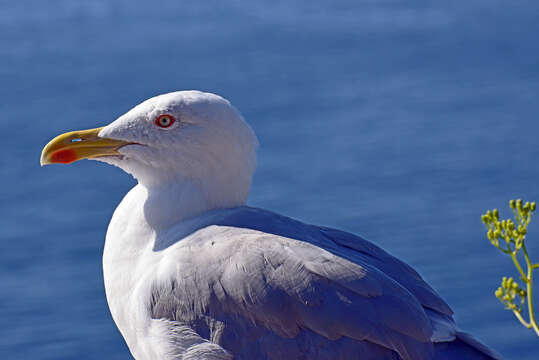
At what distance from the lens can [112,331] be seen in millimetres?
4801

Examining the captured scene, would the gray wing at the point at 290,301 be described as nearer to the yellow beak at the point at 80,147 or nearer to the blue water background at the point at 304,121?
the yellow beak at the point at 80,147

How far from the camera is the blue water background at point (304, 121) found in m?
5.02

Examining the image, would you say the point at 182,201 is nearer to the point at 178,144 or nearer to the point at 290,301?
the point at 178,144

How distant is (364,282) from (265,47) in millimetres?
4120

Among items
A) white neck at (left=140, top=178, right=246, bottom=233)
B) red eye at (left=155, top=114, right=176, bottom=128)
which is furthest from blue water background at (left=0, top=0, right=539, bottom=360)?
red eye at (left=155, top=114, right=176, bottom=128)

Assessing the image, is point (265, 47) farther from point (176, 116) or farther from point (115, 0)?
point (176, 116)

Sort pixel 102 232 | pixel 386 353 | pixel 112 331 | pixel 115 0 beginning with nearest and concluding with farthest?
1. pixel 386 353
2. pixel 112 331
3. pixel 102 232
4. pixel 115 0

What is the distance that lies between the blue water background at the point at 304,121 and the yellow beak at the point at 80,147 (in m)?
1.54

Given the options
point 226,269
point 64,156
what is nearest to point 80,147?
point 64,156

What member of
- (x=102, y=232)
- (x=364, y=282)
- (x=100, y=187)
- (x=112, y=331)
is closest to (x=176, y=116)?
(x=364, y=282)

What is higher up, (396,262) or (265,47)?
(265,47)

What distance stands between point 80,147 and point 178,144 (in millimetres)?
300

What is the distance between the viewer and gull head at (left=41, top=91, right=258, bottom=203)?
10.6 ft

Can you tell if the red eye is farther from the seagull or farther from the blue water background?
the blue water background
